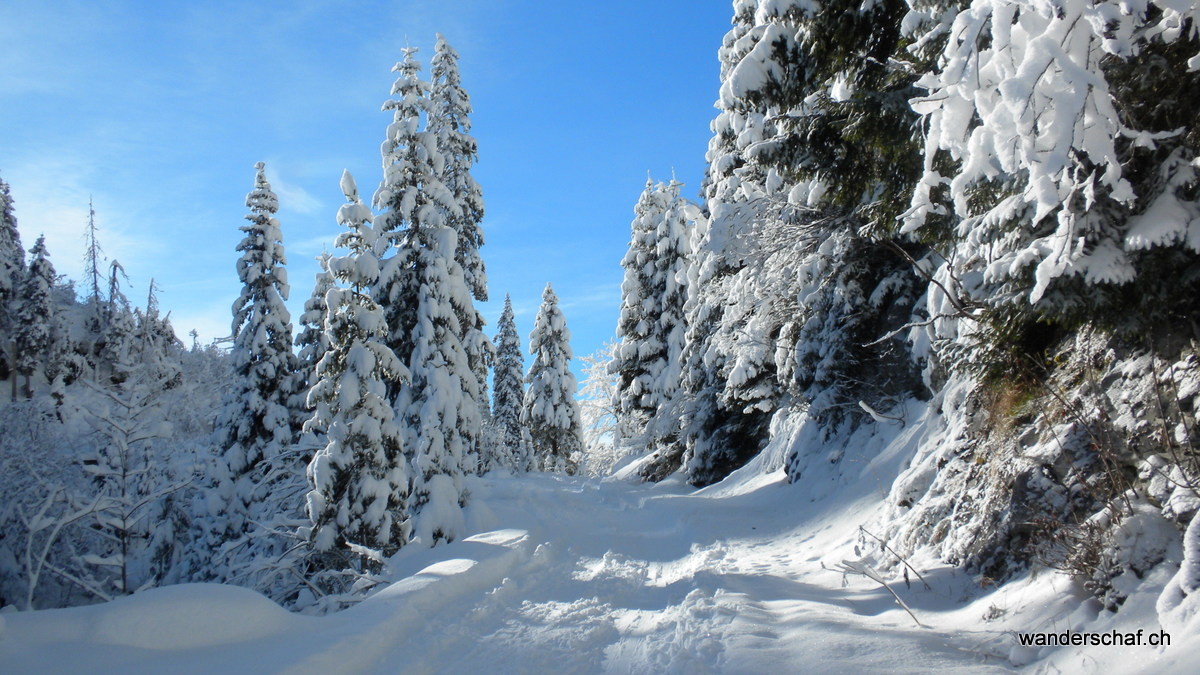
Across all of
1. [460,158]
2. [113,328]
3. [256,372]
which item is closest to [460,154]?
[460,158]

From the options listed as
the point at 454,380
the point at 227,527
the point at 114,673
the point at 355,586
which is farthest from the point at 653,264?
the point at 114,673

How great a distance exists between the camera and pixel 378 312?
1243cm

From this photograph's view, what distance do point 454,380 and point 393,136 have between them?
6.72 m

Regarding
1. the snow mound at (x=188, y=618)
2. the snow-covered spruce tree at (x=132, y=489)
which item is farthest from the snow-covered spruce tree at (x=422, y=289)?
the snow mound at (x=188, y=618)

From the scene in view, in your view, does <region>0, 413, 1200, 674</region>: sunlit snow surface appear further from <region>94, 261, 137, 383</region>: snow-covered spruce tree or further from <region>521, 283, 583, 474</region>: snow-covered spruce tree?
<region>94, 261, 137, 383</region>: snow-covered spruce tree

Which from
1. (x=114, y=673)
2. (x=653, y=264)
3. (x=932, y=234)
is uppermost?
(x=653, y=264)

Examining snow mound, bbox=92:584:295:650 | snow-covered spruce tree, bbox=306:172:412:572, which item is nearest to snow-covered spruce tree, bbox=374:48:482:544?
snow-covered spruce tree, bbox=306:172:412:572

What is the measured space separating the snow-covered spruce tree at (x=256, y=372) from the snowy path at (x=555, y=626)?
473 inches

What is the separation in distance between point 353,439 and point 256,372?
8254 mm

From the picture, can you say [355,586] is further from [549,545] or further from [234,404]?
[234,404]

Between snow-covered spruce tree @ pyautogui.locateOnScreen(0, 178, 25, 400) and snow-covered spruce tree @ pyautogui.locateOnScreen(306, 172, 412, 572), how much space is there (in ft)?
142

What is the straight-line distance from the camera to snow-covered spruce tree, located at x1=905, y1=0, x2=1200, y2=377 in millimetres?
3143

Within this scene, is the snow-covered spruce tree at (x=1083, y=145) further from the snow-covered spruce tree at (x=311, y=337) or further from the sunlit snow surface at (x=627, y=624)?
the snow-covered spruce tree at (x=311, y=337)

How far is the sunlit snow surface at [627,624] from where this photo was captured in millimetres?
3895
